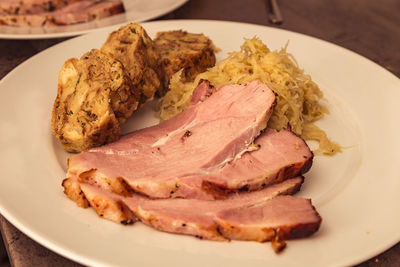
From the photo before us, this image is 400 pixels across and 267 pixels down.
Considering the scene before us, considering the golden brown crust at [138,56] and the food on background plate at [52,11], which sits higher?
the golden brown crust at [138,56]

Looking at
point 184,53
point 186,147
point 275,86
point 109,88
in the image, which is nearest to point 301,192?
point 186,147

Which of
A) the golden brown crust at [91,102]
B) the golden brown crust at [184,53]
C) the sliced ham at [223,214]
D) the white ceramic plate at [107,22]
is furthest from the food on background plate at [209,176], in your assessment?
the white ceramic plate at [107,22]

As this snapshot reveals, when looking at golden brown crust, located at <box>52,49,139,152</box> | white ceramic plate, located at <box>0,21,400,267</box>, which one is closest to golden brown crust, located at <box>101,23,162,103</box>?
golden brown crust, located at <box>52,49,139,152</box>

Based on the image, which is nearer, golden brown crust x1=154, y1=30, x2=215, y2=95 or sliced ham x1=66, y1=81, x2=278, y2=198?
sliced ham x1=66, y1=81, x2=278, y2=198

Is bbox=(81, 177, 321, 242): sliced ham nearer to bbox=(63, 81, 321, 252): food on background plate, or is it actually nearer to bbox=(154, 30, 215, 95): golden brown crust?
bbox=(63, 81, 321, 252): food on background plate

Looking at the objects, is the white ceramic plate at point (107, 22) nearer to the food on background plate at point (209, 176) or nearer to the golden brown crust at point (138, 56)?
the golden brown crust at point (138, 56)

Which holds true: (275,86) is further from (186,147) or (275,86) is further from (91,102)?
(91,102)

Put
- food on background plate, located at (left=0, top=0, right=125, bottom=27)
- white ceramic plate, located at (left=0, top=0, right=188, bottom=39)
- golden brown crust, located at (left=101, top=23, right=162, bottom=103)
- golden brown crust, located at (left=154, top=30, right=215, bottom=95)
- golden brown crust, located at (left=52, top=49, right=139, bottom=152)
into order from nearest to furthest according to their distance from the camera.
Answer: golden brown crust, located at (left=52, top=49, right=139, bottom=152), golden brown crust, located at (left=101, top=23, right=162, bottom=103), golden brown crust, located at (left=154, top=30, right=215, bottom=95), white ceramic plate, located at (left=0, top=0, right=188, bottom=39), food on background plate, located at (left=0, top=0, right=125, bottom=27)
